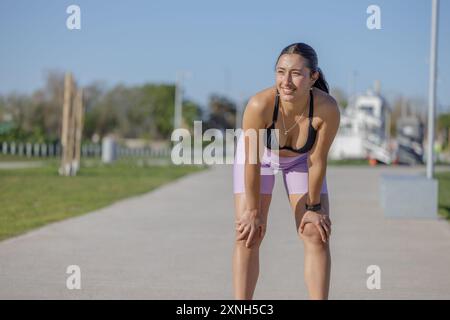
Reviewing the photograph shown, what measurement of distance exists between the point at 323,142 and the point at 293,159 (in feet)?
1.03

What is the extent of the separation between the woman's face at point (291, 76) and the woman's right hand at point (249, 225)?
0.72m

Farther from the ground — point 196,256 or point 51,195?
point 196,256

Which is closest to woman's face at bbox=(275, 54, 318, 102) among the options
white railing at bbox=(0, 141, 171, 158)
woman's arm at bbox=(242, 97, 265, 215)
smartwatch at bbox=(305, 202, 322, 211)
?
woman's arm at bbox=(242, 97, 265, 215)

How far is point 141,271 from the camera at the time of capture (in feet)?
24.3

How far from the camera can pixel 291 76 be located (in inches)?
184

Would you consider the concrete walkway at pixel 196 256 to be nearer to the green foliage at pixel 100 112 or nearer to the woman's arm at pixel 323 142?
the woman's arm at pixel 323 142

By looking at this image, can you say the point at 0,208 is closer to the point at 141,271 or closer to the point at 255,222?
the point at 141,271

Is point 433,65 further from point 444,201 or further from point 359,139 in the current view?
point 359,139

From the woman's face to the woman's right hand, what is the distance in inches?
28.4

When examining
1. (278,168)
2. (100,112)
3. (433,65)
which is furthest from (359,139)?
(278,168)

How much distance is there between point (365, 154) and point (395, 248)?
52.0 meters

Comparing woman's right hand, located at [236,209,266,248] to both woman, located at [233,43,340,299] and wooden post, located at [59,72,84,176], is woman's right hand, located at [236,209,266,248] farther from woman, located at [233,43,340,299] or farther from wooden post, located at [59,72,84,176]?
wooden post, located at [59,72,84,176]

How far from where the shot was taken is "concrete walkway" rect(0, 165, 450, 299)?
6.50 meters
